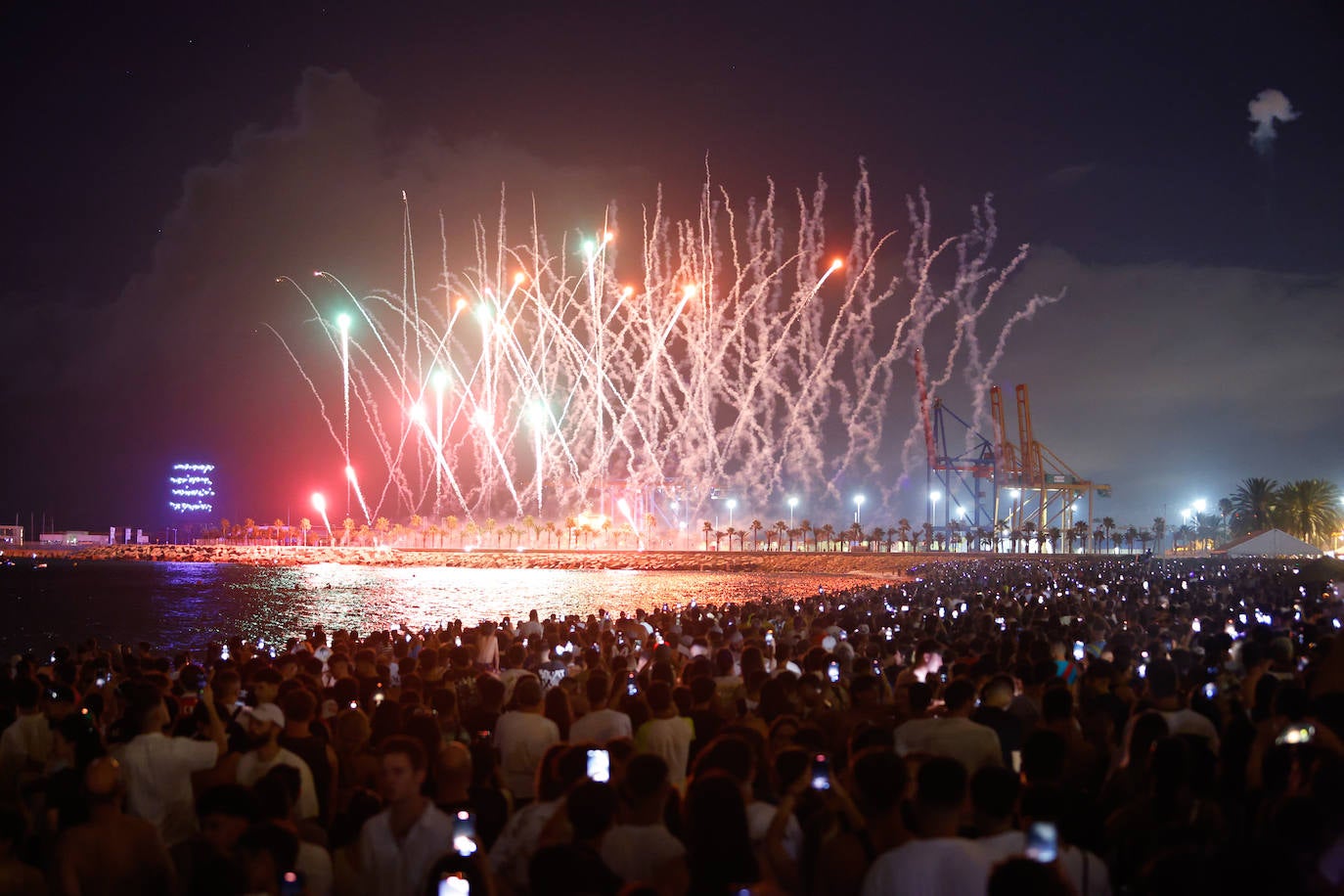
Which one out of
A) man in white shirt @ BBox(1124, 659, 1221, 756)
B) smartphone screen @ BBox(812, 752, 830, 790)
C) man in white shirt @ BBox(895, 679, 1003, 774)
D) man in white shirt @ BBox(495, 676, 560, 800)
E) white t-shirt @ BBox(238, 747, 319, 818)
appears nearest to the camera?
smartphone screen @ BBox(812, 752, 830, 790)

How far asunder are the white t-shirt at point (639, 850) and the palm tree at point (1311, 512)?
114102 millimetres

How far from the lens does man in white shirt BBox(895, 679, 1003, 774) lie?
254 inches

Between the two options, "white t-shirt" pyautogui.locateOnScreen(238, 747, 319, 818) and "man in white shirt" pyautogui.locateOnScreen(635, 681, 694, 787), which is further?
"man in white shirt" pyautogui.locateOnScreen(635, 681, 694, 787)

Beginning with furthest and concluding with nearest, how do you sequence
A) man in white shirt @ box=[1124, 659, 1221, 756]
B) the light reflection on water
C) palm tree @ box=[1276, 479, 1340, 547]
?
1. palm tree @ box=[1276, 479, 1340, 547]
2. the light reflection on water
3. man in white shirt @ box=[1124, 659, 1221, 756]

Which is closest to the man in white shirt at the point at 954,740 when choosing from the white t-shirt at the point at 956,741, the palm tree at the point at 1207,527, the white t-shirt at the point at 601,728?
the white t-shirt at the point at 956,741

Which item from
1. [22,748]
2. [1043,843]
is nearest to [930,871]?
[1043,843]

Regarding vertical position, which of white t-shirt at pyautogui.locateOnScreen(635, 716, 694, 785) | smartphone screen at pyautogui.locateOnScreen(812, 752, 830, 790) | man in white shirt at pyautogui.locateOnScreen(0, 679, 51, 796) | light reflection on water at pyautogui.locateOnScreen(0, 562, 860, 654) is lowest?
light reflection on water at pyautogui.locateOnScreen(0, 562, 860, 654)

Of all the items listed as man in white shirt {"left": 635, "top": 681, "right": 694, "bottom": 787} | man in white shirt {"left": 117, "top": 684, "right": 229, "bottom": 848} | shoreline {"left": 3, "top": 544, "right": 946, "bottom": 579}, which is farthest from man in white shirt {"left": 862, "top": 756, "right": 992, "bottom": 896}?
shoreline {"left": 3, "top": 544, "right": 946, "bottom": 579}

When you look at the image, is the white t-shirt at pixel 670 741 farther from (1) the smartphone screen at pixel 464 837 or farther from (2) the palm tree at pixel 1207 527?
(2) the palm tree at pixel 1207 527

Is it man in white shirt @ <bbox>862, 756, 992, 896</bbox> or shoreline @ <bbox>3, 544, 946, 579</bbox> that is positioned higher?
man in white shirt @ <bbox>862, 756, 992, 896</bbox>

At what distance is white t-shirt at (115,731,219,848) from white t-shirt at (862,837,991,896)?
451 cm

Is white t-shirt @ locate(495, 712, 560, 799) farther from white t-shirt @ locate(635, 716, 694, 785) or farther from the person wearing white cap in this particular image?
the person wearing white cap

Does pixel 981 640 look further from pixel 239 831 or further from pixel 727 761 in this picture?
pixel 239 831

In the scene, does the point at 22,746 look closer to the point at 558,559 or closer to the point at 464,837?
the point at 464,837
